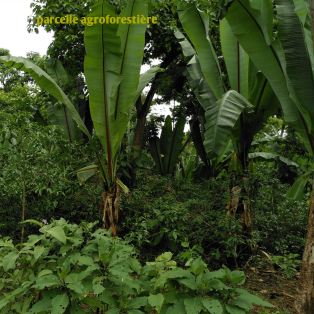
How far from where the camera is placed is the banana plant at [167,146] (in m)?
7.46

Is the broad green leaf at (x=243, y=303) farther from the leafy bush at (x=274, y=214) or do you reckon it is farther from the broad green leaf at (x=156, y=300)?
the leafy bush at (x=274, y=214)

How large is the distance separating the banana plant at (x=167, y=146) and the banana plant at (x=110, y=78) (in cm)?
332

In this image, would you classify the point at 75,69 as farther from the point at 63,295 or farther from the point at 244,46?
the point at 63,295

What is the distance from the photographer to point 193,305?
155cm

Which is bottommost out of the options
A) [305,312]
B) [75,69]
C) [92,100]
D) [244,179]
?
[305,312]

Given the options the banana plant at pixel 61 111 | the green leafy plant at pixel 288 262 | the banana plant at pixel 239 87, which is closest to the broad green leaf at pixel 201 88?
the banana plant at pixel 239 87

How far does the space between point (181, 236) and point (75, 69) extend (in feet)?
15.9

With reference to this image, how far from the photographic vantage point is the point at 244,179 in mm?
4238

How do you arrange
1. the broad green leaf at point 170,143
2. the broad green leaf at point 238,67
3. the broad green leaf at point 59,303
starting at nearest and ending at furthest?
1. the broad green leaf at point 59,303
2. the broad green leaf at point 238,67
3. the broad green leaf at point 170,143

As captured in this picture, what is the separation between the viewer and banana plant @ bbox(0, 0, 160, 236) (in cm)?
368

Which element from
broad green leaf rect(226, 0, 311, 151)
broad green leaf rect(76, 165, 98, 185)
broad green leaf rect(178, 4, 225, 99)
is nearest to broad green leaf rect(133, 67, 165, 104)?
broad green leaf rect(178, 4, 225, 99)

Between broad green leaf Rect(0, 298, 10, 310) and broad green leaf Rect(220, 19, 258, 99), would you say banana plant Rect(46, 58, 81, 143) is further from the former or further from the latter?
broad green leaf Rect(0, 298, 10, 310)

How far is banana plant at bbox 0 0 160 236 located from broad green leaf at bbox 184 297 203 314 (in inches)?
100

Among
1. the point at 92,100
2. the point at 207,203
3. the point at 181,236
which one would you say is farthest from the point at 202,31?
the point at 181,236
